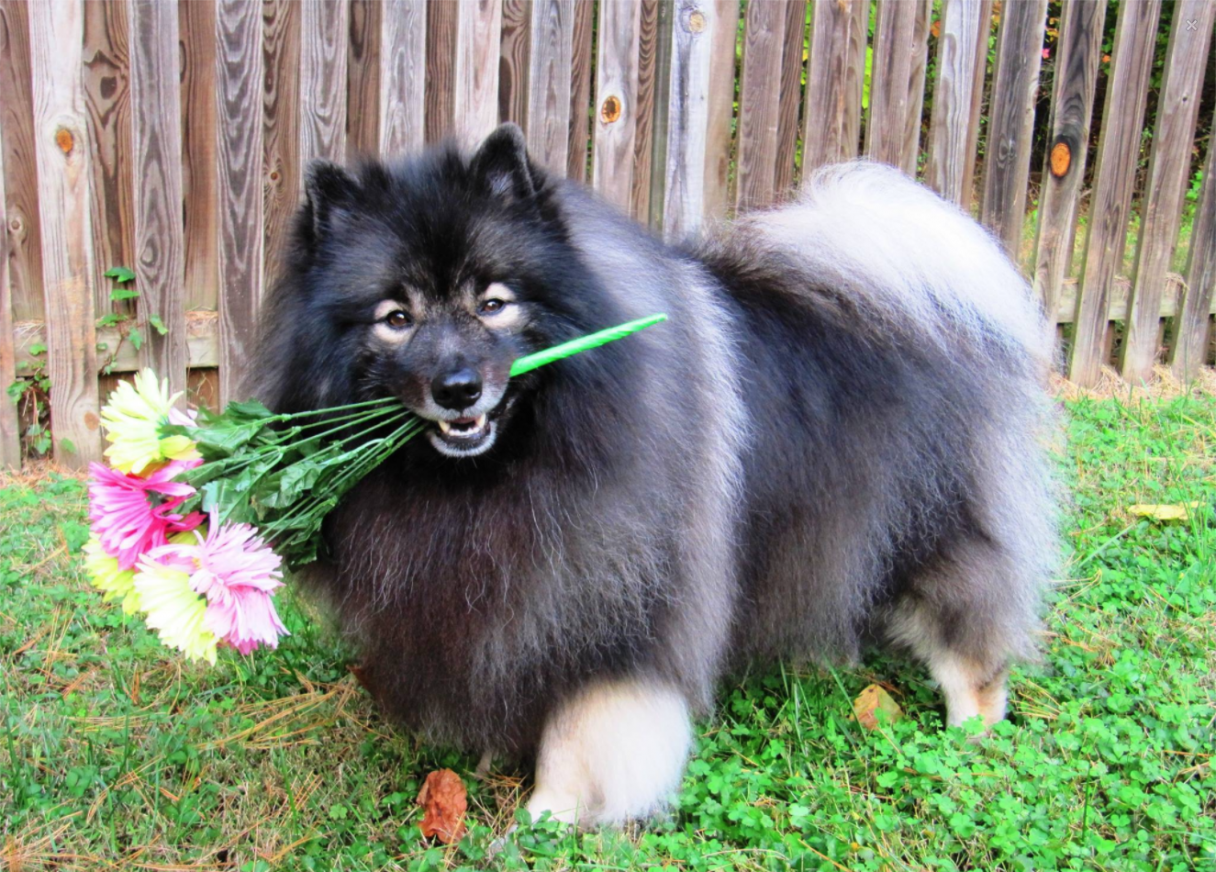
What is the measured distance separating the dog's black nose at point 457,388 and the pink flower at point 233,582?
43 cm

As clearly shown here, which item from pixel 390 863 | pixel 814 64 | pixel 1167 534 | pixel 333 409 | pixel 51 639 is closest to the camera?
pixel 333 409

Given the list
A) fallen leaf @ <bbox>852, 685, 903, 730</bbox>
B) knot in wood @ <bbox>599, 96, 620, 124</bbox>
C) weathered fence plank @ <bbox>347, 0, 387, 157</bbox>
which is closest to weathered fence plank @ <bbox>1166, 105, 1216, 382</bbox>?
knot in wood @ <bbox>599, 96, 620, 124</bbox>

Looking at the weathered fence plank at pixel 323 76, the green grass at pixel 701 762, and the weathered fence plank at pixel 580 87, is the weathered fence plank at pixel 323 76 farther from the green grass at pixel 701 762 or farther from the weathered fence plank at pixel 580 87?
the green grass at pixel 701 762

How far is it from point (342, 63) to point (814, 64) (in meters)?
1.94

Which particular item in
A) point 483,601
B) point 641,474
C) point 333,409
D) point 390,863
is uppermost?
point 333,409

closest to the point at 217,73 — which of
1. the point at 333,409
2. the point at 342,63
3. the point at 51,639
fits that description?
the point at 342,63

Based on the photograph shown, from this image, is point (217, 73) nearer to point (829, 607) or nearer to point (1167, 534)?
point (829, 607)

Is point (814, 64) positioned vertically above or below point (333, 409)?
above

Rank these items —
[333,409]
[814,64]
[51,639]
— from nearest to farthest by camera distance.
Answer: [333,409]
[51,639]
[814,64]

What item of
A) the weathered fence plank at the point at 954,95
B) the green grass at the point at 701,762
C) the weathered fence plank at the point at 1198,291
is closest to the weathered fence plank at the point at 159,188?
the green grass at the point at 701,762

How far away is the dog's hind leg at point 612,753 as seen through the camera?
92.2 inches

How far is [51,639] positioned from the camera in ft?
9.91

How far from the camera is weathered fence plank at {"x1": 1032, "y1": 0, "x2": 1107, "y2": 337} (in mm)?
4773

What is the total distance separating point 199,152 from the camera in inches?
148
